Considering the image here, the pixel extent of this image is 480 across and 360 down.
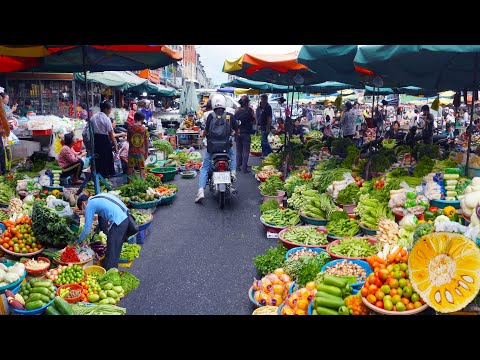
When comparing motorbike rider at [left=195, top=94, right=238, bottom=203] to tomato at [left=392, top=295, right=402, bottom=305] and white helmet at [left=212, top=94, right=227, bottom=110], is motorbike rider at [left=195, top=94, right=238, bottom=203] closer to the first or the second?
white helmet at [left=212, top=94, right=227, bottom=110]

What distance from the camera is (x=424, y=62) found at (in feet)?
25.1

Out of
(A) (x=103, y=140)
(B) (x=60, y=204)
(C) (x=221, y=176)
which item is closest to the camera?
(B) (x=60, y=204)

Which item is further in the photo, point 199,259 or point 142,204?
point 142,204

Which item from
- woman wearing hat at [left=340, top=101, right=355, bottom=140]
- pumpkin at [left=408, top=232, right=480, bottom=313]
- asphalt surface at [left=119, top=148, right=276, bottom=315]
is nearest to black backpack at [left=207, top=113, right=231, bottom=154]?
asphalt surface at [left=119, top=148, right=276, bottom=315]

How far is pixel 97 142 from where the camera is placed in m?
8.78

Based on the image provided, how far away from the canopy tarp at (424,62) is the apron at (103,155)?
17.8ft

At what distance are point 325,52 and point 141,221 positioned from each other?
12.8ft

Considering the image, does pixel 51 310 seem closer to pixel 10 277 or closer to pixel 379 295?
pixel 10 277

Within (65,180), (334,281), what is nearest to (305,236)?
(334,281)

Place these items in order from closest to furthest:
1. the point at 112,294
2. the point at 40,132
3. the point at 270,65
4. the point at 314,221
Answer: the point at 112,294, the point at 314,221, the point at 270,65, the point at 40,132

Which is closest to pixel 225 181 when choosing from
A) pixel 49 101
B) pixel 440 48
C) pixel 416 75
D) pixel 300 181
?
pixel 300 181

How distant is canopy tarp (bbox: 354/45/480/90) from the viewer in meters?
4.67

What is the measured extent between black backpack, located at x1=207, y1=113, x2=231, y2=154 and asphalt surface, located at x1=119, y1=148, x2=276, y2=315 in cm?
120

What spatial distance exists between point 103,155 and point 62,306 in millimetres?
5263
